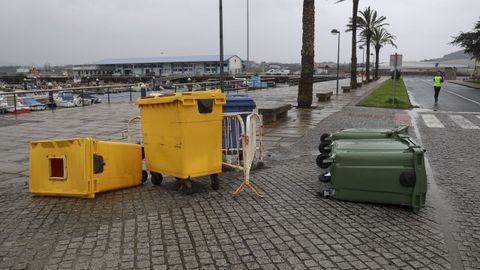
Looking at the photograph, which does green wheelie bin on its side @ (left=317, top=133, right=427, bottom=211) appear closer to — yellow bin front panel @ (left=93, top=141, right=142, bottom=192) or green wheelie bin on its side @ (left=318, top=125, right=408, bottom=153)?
green wheelie bin on its side @ (left=318, top=125, right=408, bottom=153)

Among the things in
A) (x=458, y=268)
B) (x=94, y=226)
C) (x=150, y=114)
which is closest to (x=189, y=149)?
(x=150, y=114)

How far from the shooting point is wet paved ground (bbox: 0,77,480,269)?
12.3 feet

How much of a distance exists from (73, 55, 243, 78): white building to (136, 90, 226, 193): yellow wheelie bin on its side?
3968 inches

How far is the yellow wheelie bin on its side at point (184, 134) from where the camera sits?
5.30 metres

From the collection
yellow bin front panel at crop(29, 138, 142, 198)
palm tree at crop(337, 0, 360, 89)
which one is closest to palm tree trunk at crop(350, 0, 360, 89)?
palm tree at crop(337, 0, 360, 89)

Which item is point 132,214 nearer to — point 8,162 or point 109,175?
point 109,175

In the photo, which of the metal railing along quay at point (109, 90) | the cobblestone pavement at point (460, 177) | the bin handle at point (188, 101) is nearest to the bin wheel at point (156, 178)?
the bin handle at point (188, 101)

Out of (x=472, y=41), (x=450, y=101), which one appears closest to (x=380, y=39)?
(x=472, y=41)

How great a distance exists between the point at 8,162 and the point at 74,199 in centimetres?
337

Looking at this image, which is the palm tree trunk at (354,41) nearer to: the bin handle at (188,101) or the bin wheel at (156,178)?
the bin wheel at (156,178)

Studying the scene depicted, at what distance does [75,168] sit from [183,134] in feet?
4.48

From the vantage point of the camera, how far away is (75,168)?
5215 mm

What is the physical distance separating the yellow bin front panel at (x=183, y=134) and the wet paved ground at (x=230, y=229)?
1.24ft

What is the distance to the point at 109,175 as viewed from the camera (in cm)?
551
